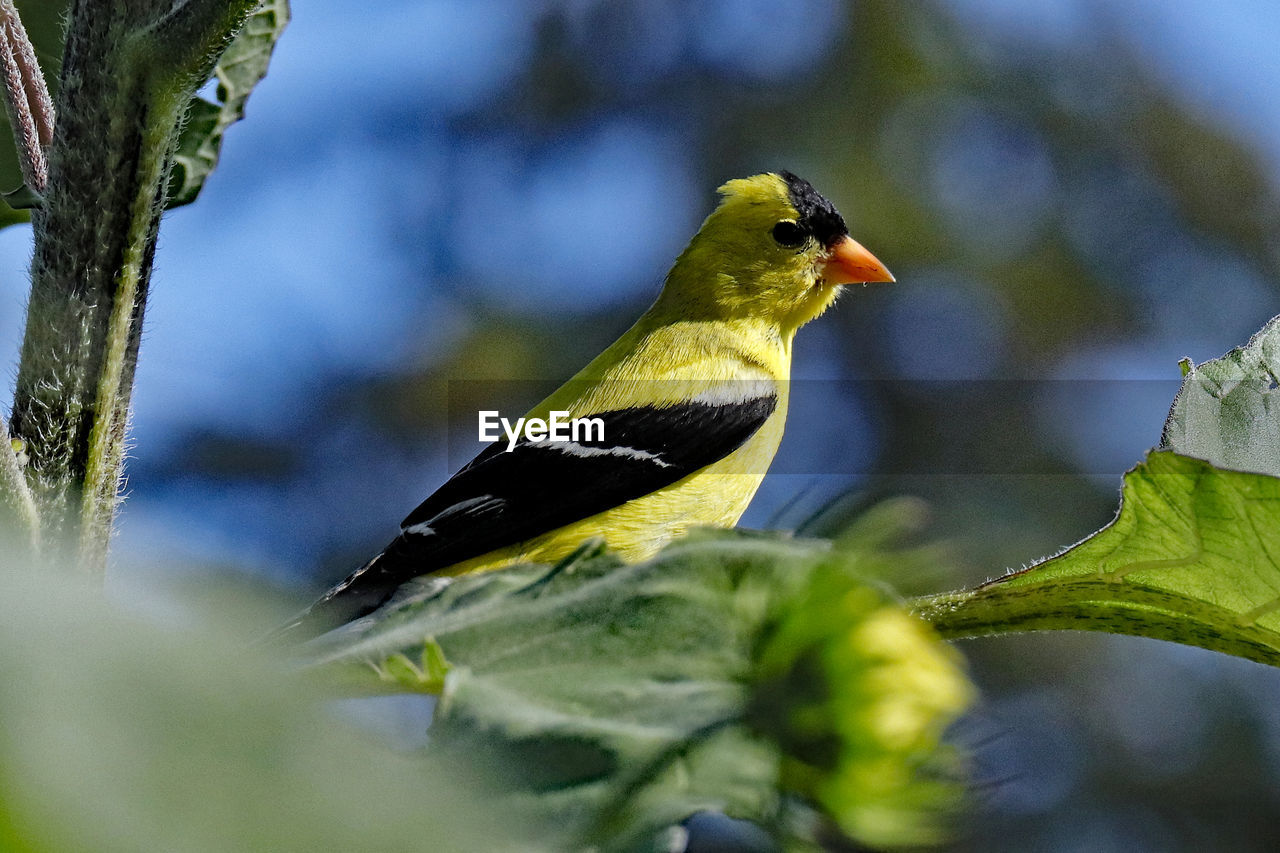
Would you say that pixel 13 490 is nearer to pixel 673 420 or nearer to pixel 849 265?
pixel 673 420

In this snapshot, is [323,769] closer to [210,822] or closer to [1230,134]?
[210,822]

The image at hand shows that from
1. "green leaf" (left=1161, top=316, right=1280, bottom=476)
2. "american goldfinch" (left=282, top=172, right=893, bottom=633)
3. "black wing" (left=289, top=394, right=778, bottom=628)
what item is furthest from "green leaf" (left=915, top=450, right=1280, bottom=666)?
"black wing" (left=289, top=394, right=778, bottom=628)

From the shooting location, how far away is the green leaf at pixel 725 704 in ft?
1.18

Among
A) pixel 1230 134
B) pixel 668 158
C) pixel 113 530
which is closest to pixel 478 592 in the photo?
pixel 113 530

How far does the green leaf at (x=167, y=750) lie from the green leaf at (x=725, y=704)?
0.51ft

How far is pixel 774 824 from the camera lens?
363 millimetres

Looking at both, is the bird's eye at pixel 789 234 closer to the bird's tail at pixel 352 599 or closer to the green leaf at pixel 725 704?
the bird's tail at pixel 352 599

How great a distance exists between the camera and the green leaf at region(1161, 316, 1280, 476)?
0.74 m

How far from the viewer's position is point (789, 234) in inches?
95.1

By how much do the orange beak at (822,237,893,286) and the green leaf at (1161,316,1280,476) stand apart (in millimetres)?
1600

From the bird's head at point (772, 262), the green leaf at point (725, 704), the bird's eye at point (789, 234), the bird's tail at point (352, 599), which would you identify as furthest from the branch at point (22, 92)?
the bird's eye at point (789, 234)

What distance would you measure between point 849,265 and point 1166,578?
6.06ft

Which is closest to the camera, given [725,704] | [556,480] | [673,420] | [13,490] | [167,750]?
[167,750]

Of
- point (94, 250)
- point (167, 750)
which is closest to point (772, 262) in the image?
point (94, 250)
